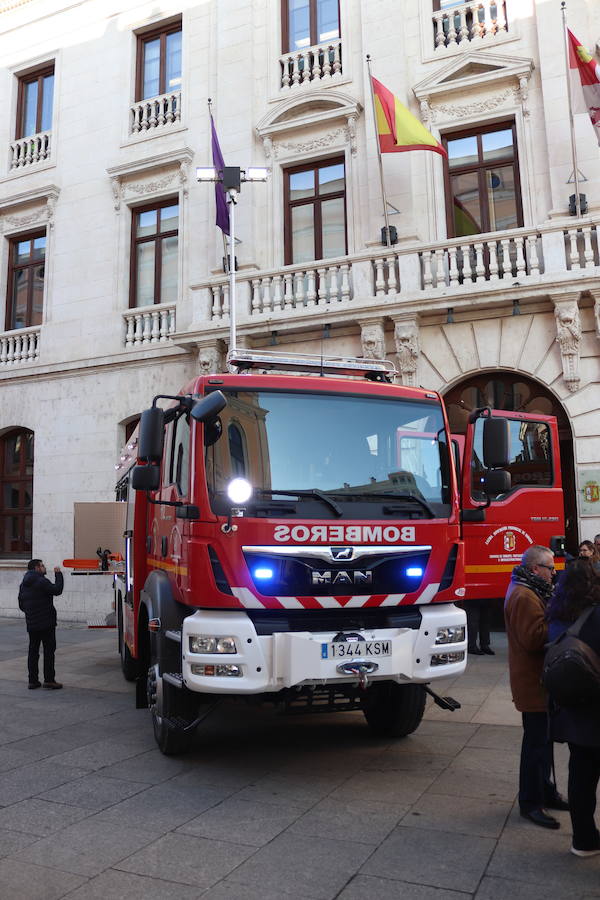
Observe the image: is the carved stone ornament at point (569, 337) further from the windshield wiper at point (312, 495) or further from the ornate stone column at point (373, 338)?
the windshield wiper at point (312, 495)

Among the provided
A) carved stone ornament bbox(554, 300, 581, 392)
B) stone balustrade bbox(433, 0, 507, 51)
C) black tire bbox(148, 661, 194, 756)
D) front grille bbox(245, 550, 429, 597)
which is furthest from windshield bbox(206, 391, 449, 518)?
stone balustrade bbox(433, 0, 507, 51)

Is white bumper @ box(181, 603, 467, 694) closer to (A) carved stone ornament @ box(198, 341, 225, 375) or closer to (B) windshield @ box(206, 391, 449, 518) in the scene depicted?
(B) windshield @ box(206, 391, 449, 518)

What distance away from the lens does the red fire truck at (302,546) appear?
495 centimetres

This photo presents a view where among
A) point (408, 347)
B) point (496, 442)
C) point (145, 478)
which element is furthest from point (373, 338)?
point (145, 478)

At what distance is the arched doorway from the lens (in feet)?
40.7

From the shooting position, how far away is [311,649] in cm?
487

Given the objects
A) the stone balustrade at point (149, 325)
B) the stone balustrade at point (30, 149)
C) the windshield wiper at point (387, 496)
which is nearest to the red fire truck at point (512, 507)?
the windshield wiper at point (387, 496)

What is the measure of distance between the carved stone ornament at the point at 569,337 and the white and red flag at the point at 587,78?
274cm

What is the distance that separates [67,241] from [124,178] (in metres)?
2.08

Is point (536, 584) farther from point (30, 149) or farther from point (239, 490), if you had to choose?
point (30, 149)

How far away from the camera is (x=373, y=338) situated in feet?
43.3

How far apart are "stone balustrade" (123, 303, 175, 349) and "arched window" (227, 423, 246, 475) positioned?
10.7m

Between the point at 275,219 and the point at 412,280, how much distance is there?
3.84 m

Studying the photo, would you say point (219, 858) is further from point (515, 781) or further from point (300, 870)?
point (515, 781)
